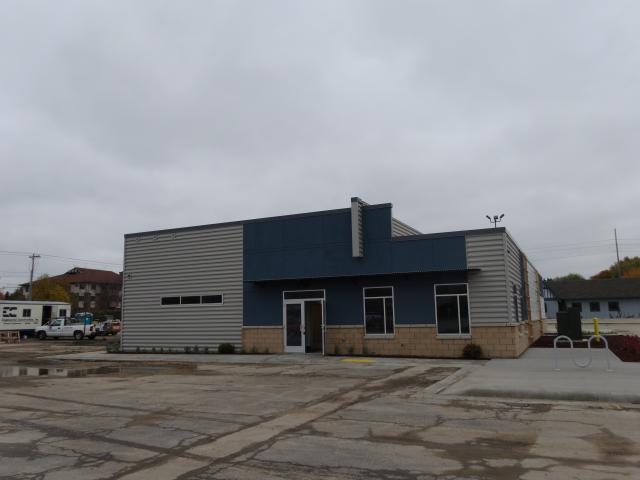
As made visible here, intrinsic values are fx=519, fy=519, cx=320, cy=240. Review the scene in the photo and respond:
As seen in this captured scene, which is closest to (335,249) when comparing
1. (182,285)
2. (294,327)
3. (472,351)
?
(294,327)

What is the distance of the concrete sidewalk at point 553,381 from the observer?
33.2 feet

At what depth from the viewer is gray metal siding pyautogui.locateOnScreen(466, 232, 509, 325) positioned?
59.1 feet

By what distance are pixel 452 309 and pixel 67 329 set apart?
1348 inches

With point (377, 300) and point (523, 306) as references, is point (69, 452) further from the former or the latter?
point (523, 306)

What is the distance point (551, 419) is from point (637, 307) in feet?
208

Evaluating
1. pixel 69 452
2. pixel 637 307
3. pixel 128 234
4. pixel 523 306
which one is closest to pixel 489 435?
pixel 69 452

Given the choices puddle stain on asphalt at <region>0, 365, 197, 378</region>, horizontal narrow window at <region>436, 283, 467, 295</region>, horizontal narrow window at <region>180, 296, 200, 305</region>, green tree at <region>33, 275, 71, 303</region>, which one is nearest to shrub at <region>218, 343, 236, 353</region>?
horizontal narrow window at <region>180, 296, 200, 305</region>

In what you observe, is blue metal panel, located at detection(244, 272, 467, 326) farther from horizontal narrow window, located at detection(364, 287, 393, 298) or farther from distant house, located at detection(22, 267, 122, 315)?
distant house, located at detection(22, 267, 122, 315)

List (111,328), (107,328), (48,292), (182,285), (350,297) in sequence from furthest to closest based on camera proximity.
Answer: (48,292), (111,328), (107,328), (182,285), (350,297)

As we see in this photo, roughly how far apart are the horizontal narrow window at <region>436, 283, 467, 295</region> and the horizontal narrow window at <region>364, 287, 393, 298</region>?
1.85 m

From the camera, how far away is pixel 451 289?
61.9 ft

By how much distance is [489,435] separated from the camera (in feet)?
24.3

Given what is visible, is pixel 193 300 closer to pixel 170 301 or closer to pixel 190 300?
pixel 190 300

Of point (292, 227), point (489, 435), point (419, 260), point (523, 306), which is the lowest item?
point (489, 435)
